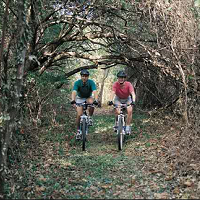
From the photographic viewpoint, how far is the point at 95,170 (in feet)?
20.0

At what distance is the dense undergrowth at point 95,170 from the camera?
15.6 feet

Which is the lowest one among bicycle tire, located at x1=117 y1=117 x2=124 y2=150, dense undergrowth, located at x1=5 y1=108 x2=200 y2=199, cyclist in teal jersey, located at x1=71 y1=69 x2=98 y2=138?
dense undergrowth, located at x1=5 y1=108 x2=200 y2=199

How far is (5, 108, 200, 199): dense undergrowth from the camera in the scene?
4770 mm

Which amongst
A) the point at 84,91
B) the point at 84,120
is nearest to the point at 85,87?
the point at 84,91

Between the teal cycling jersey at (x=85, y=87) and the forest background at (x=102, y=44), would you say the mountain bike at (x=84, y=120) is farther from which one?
the forest background at (x=102, y=44)

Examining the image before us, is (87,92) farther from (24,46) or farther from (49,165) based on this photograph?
(24,46)

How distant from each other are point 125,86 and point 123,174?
135 inches

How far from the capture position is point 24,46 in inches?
188

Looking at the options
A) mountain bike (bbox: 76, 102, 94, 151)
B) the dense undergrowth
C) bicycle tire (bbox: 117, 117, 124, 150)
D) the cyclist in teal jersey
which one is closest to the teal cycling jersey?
the cyclist in teal jersey

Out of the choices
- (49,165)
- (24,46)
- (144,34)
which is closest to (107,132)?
(144,34)

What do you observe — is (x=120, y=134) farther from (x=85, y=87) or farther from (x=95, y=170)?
(x=95, y=170)

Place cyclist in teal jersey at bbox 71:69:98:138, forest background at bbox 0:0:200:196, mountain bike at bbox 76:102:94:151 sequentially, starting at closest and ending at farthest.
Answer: forest background at bbox 0:0:200:196 → mountain bike at bbox 76:102:94:151 → cyclist in teal jersey at bbox 71:69:98:138

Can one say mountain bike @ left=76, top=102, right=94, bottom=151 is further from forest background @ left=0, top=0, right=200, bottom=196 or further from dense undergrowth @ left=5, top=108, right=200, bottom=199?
forest background @ left=0, top=0, right=200, bottom=196

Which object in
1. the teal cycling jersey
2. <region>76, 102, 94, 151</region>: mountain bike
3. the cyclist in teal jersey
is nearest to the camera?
<region>76, 102, 94, 151</region>: mountain bike
